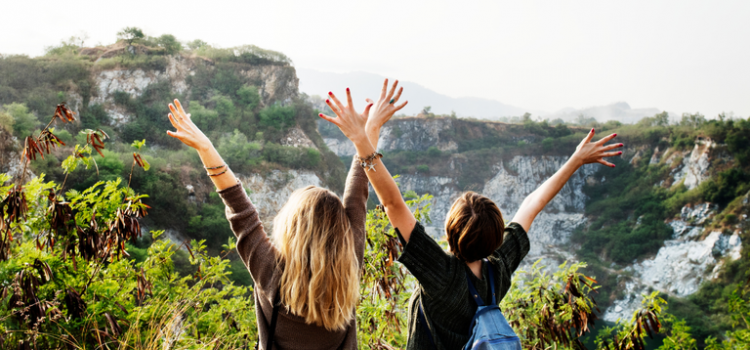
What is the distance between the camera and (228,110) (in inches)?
974

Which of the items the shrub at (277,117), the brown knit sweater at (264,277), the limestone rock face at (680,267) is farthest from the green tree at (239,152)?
the limestone rock face at (680,267)

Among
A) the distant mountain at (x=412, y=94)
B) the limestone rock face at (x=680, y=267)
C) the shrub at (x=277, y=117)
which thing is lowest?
the limestone rock face at (x=680, y=267)

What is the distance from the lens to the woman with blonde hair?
3.02 ft

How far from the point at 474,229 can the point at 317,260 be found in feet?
1.38

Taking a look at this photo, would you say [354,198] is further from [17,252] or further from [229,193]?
[17,252]

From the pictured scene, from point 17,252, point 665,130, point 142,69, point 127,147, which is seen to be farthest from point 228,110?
point 665,130

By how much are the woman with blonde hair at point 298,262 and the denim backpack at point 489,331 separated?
0.32m

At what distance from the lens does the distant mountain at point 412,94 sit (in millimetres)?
132125

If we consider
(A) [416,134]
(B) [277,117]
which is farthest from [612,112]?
(B) [277,117]

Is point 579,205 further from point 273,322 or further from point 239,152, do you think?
point 273,322

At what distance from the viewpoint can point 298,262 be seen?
3.00 feet

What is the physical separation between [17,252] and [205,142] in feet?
6.01

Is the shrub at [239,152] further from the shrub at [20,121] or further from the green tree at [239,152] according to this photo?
the shrub at [20,121]

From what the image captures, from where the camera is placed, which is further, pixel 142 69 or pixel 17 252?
pixel 142 69
